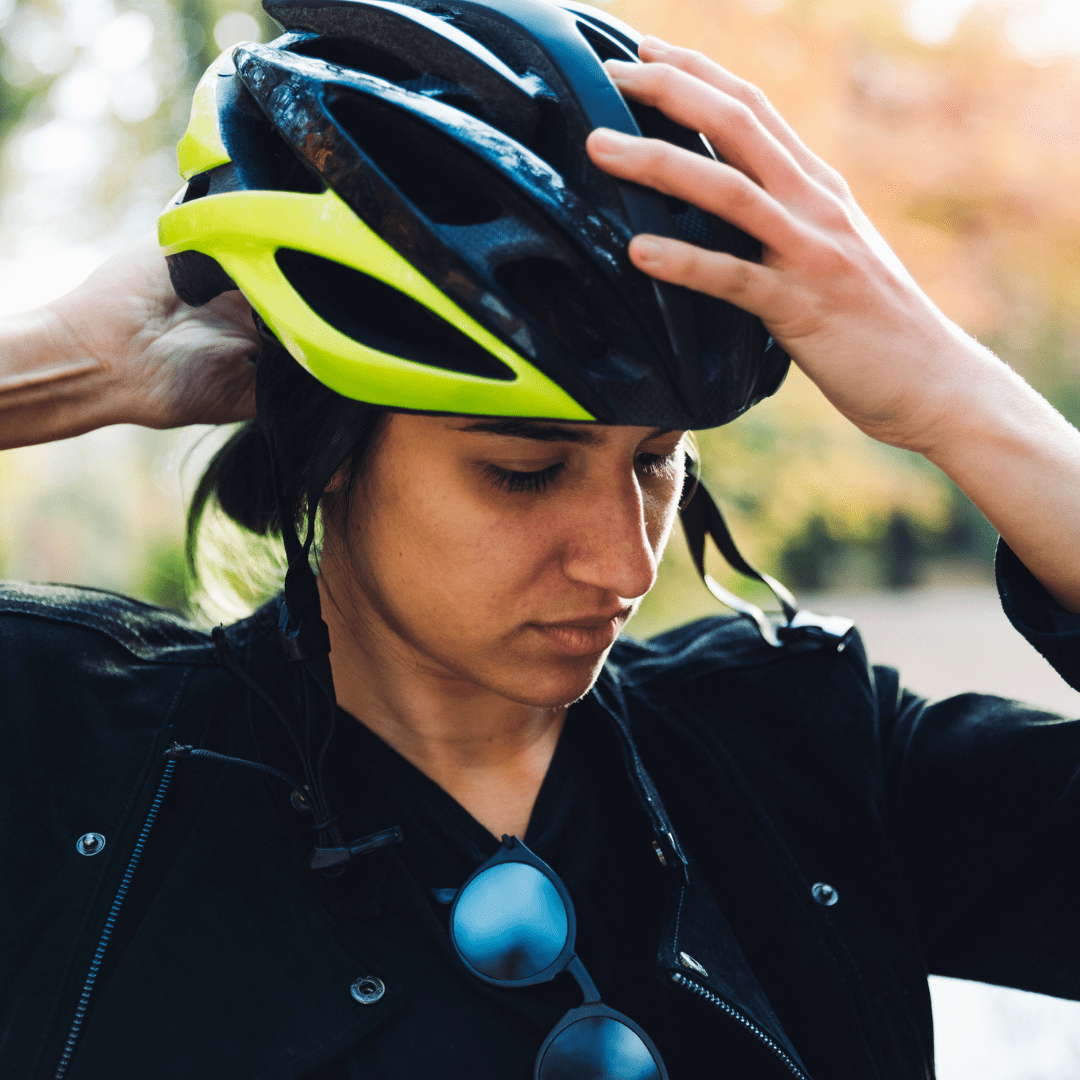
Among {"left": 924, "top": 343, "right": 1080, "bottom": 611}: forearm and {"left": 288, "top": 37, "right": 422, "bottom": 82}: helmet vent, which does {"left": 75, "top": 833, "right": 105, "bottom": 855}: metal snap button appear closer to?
{"left": 288, "top": 37, "right": 422, "bottom": 82}: helmet vent

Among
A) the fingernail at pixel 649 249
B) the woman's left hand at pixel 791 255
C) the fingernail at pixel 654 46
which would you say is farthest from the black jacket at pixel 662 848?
the fingernail at pixel 654 46

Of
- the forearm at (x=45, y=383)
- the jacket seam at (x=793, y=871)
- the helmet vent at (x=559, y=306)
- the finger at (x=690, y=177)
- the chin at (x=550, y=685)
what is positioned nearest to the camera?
the finger at (x=690, y=177)

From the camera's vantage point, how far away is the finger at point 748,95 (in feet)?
4.30

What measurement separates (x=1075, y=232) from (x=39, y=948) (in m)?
7.17

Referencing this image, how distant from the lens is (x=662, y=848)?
5.24 feet

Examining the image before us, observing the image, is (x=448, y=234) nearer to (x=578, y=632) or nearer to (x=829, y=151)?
(x=578, y=632)

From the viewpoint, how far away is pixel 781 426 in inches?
266

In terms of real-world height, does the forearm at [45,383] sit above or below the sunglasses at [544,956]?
above

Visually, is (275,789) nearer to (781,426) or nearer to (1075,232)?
(781,426)

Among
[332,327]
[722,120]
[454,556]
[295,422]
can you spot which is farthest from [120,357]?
[722,120]

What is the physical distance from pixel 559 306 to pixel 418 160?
0.28m

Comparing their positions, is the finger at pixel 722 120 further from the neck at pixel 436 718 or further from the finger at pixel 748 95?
the neck at pixel 436 718

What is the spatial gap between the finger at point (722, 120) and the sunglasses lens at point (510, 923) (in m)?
0.99

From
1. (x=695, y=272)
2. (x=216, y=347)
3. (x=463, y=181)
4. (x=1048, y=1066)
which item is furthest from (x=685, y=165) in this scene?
(x=1048, y=1066)
